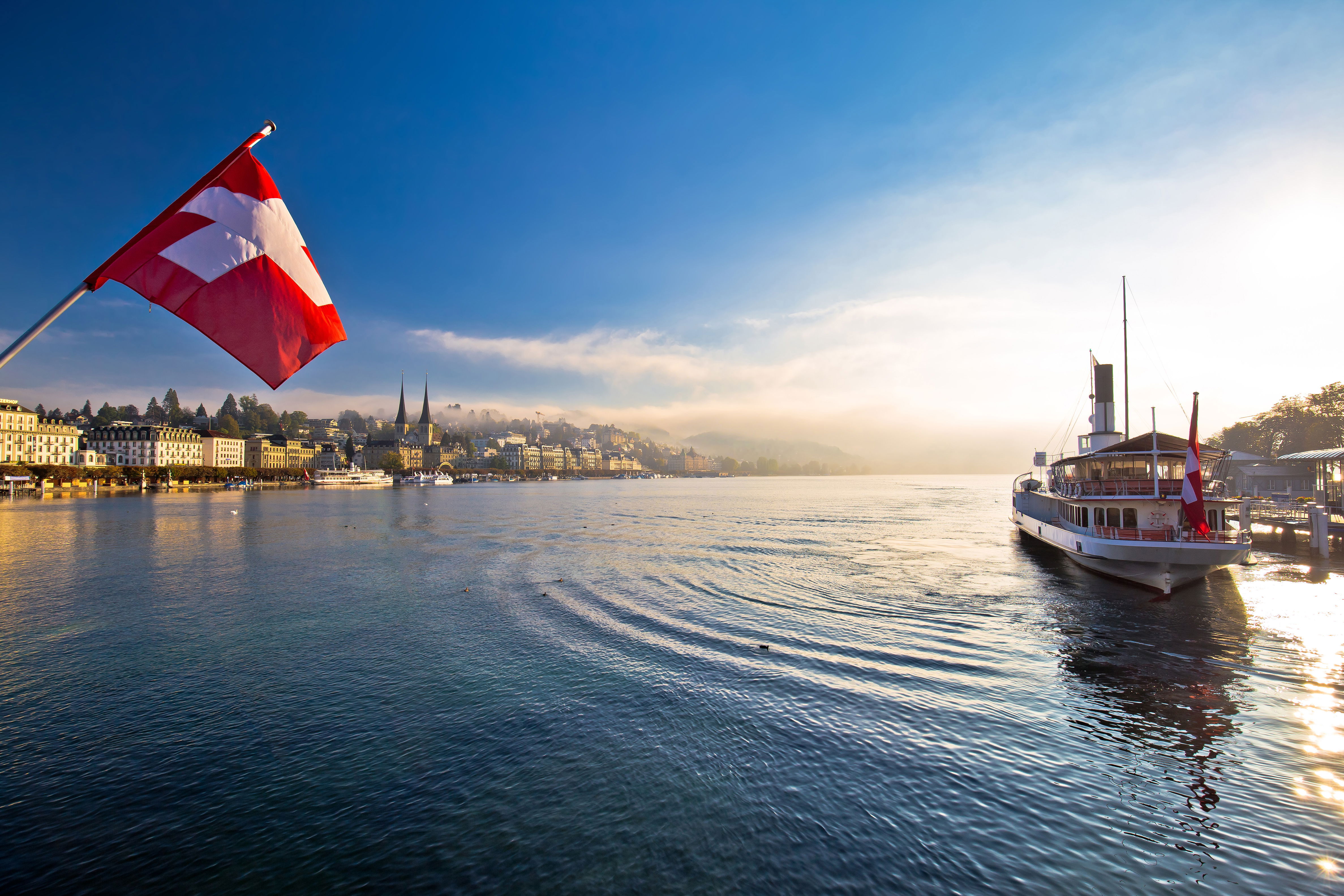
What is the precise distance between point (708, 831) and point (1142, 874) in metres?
5.43

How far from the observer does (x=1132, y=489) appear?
83.1ft

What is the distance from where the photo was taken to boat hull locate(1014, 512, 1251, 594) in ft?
71.9

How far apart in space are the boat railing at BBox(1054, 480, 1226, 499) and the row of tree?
191ft

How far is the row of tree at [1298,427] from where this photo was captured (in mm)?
73875

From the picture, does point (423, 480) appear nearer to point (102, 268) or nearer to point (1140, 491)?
point (1140, 491)

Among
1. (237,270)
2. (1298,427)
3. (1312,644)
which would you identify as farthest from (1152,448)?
(1298,427)

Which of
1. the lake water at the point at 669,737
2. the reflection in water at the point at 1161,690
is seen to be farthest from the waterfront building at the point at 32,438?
the reflection in water at the point at 1161,690

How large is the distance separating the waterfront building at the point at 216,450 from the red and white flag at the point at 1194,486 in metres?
229

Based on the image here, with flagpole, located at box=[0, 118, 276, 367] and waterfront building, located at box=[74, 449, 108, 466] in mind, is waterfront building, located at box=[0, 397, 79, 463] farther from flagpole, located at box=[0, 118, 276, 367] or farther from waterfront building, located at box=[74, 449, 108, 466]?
flagpole, located at box=[0, 118, 276, 367]

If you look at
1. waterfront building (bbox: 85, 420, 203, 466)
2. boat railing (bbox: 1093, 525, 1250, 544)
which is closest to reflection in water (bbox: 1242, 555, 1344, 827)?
boat railing (bbox: 1093, 525, 1250, 544)

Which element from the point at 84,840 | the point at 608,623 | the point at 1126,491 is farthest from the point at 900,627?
the point at 84,840

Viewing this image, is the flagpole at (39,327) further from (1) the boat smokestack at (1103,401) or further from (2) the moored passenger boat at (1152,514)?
(1) the boat smokestack at (1103,401)

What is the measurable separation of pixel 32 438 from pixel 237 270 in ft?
663

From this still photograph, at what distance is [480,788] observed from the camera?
8758 millimetres
